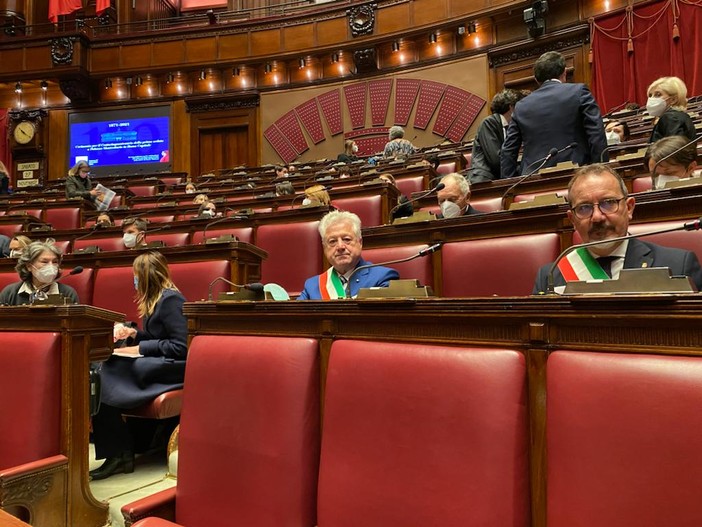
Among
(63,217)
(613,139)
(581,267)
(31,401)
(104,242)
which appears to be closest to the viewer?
(581,267)

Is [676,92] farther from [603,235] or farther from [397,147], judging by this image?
[397,147]

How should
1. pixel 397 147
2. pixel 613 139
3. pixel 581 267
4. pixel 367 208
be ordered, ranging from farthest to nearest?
pixel 397 147 → pixel 613 139 → pixel 367 208 → pixel 581 267

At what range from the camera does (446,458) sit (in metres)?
0.56

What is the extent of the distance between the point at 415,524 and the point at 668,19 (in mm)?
4809

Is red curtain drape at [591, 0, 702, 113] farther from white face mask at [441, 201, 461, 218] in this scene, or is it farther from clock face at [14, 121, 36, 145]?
clock face at [14, 121, 36, 145]

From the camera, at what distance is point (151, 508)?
74 cm

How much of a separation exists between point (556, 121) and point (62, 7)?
6.70 meters

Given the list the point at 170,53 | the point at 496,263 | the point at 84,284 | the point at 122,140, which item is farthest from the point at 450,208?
the point at 122,140

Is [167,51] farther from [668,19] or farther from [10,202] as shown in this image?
[668,19]

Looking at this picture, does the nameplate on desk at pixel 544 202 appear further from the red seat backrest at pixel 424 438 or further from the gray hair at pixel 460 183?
the red seat backrest at pixel 424 438

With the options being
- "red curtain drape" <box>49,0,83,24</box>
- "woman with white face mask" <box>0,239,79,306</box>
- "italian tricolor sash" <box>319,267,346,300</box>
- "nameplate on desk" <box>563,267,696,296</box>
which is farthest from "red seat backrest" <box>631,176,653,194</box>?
"red curtain drape" <box>49,0,83,24</box>

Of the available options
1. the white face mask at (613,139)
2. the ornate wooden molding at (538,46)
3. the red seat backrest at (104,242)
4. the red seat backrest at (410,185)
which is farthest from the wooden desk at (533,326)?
the ornate wooden molding at (538,46)

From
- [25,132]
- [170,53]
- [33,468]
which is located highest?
[170,53]

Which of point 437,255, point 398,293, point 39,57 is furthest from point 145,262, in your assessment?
point 39,57
